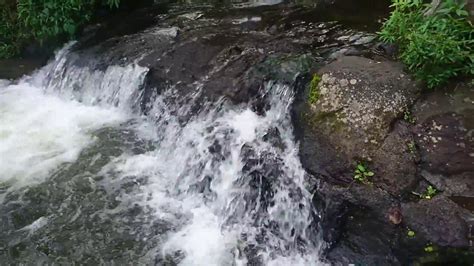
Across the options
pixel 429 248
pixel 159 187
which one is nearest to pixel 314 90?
pixel 429 248

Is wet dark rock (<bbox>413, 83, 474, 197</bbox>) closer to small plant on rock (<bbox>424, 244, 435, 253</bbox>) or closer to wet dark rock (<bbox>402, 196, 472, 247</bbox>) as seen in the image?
wet dark rock (<bbox>402, 196, 472, 247</bbox>)

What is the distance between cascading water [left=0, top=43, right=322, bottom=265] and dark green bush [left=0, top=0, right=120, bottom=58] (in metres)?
2.12

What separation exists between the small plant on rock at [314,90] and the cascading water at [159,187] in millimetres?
364

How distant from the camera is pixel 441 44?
423 cm

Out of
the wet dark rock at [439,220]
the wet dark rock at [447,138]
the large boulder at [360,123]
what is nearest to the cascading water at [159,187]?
the large boulder at [360,123]

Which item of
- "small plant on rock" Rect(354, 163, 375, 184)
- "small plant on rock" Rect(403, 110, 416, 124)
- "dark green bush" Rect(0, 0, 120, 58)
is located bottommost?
"small plant on rock" Rect(354, 163, 375, 184)

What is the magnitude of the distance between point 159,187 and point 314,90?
2.19 m

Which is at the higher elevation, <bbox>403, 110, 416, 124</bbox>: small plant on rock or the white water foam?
<bbox>403, 110, 416, 124</bbox>: small plant on rock

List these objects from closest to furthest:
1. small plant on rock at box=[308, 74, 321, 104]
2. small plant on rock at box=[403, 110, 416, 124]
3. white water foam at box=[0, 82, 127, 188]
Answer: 1. small plant on rock at box=[403, 110, 416, 124]
2. small plant on rock at box=[308, 74, 321, 104]
3. white water foam at box=[0, 82, 127, 188]

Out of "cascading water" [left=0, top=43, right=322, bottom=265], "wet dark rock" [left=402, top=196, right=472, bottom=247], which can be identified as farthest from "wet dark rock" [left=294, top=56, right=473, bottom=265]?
"cascading water" [left=0, top=43, right=322, bottom=265]

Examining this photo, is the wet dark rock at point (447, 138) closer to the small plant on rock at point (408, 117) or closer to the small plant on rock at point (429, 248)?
the small plant on rock at point (408, 117)

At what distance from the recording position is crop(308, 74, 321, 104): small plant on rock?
4.86 meters

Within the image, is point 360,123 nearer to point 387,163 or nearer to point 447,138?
point 387,163

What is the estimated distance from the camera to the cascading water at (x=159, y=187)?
15.0 ft
